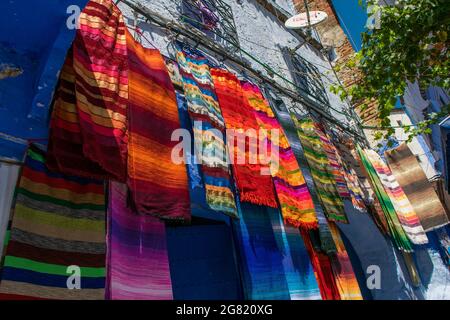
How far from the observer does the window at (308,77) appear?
778 cm

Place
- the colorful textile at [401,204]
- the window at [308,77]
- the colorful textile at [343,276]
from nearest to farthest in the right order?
the colorful textile at [343,276]
the colorful textile at [401,204]
the window at [308,77]

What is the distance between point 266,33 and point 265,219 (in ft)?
16.8

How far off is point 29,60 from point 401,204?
7.22m

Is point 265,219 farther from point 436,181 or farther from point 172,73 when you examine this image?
point 436,181

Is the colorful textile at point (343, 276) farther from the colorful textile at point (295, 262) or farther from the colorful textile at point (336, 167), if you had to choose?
the colorful textile at point (336, 167)

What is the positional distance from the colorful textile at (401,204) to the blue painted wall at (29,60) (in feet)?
21.7

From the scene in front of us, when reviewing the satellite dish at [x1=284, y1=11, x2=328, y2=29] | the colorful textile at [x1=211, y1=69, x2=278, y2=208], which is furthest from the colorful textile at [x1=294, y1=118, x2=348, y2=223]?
Result: the satellite dish at [x1=284, y1=11, x2=328, y2=29]

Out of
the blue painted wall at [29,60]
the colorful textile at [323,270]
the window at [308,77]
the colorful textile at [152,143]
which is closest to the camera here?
the blue painted wall at [29,60]

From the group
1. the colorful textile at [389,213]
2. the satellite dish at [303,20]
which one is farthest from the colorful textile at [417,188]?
the satellite dish at [303,20]

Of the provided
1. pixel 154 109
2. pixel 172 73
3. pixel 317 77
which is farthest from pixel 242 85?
pixel 317 77

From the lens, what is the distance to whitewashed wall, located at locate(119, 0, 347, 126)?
4.54m

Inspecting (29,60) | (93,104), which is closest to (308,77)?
(93,104)

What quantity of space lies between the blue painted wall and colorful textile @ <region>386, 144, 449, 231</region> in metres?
7.44

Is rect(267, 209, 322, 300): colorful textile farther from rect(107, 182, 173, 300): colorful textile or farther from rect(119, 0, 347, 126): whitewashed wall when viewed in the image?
rect(119, 0, 347, 126): whitewashed wall
